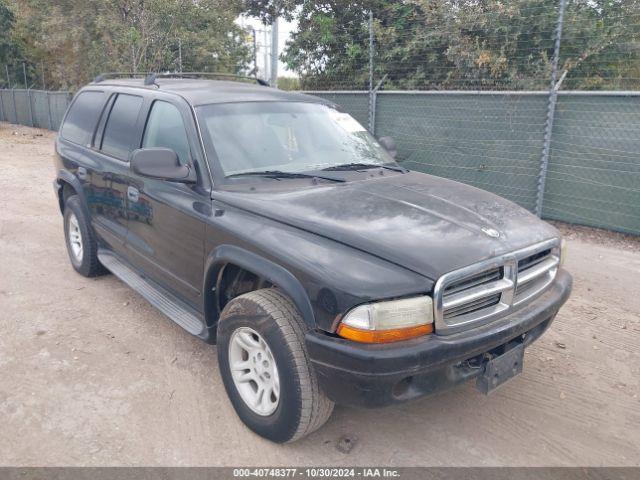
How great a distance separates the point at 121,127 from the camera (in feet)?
14.6

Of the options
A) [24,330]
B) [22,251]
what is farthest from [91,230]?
[22,251]

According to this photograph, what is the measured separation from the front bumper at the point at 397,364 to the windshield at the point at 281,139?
4.71 ft

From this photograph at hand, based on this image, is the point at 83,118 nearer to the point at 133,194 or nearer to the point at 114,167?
the point at 114,167

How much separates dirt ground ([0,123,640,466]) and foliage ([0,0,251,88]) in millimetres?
12140

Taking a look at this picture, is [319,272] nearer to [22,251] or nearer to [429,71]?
[22,251]

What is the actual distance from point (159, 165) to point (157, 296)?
1096mm

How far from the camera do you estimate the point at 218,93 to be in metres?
3.93

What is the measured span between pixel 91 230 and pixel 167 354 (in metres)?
1.76

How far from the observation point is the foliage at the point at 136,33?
15.3 meters

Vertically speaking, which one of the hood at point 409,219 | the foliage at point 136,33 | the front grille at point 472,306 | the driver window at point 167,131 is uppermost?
the foliage at point 136,33

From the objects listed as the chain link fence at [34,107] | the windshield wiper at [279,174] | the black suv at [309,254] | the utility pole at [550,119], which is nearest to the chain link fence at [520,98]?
the utility pole at [550,119]

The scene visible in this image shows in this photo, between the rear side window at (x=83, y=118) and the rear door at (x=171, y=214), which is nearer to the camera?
the rear door at (x=171, y=214)

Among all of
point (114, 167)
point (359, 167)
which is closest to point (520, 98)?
point (359, 167)

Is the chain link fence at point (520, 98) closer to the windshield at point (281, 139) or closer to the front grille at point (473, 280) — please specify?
the windshield at point (281, 139)
